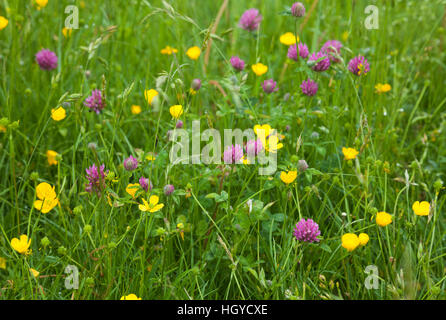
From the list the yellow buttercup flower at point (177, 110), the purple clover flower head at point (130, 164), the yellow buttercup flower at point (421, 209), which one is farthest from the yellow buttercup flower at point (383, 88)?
the purple clover flower head at point (130, 164)

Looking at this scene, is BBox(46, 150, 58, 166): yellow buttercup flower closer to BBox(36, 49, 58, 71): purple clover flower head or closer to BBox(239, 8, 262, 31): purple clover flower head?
BBox(36, 49, 58, 71): purple clover flower head

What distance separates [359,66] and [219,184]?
2.10ft

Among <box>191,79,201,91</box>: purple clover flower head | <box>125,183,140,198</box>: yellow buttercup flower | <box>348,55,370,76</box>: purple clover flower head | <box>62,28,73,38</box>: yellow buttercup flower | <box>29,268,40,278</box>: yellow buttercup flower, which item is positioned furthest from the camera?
<box>62,28,73,38</box>: yellow buttercup flower

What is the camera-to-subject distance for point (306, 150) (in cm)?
182

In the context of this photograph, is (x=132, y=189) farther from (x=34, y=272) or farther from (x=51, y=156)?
(x=51, y=156)

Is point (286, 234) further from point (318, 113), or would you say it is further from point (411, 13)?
point (411, 13)

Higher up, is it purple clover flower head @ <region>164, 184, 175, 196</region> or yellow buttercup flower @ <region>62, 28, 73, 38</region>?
yellow buttercup flower @ <region>62, 28, 73, 38</region>

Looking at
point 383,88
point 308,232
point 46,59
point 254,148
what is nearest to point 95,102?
point 46,59

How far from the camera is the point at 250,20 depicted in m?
1.93

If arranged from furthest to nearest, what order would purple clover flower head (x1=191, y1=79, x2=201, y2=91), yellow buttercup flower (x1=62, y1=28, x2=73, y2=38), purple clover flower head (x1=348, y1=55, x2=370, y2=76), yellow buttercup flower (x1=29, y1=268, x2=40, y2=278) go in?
yellow buttercup flower (x1=62, y1=28, x2=73, y2=38) < purple clover flower head (x1=348, y1=55, x2=370, y2=76) < purple clover flower head (x1=191, y1=79, x2=201, y2=91) < yellow buttercup flower (x1=29, y1=268, x2=40, y2=278)

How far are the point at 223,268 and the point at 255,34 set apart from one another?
0.96 metres

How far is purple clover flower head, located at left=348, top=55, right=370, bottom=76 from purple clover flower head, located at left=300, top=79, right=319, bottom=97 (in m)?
0.18

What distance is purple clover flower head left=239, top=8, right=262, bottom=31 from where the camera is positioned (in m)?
1.92

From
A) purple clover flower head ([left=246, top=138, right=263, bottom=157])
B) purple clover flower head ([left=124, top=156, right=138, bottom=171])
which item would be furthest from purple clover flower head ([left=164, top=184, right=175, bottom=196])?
purple clover flower head ([left=246, top=138, right=263, bottom=157])
